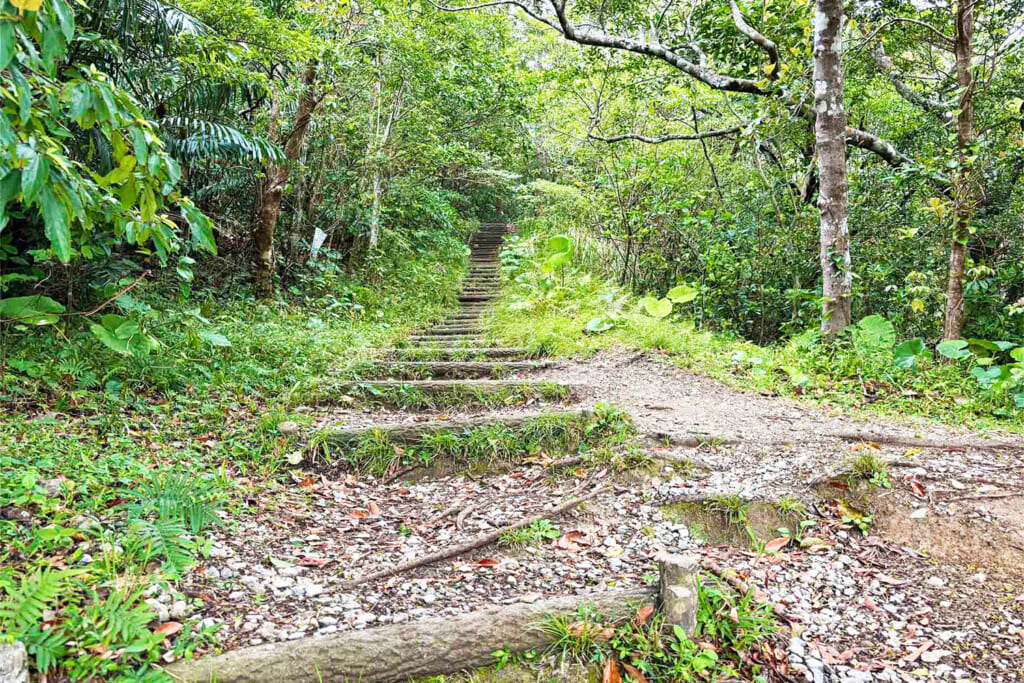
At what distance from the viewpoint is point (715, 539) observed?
2768 millimetres

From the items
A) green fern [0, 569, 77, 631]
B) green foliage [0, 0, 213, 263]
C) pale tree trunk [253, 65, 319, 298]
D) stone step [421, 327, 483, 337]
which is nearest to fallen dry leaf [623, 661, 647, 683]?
green fern [0, 569, 77, 631]

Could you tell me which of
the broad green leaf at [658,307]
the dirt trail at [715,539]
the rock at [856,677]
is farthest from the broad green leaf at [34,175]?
the broad green leaf at [658,307]

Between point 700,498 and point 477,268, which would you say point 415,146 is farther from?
point 700,498

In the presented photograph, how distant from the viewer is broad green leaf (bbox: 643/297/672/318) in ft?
22.8

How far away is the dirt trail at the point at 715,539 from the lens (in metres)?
2.16

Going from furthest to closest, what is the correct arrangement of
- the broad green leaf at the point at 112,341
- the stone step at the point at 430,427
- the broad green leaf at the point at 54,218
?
the stone step at the point at 430,427 → the broad green leaf at the point at 112,341 → the broad green leaf at the point at 54,218

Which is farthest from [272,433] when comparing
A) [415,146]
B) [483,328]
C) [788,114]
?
[415,146]

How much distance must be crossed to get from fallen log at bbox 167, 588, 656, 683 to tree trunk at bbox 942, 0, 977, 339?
4410 millimetres

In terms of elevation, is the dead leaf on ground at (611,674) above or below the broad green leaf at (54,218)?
below

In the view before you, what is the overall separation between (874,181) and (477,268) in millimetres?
8296

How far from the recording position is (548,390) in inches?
186

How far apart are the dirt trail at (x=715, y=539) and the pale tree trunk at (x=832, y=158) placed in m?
1.66

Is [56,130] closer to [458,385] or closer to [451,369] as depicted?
[458,385]

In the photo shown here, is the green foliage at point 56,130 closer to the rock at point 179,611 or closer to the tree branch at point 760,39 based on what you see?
the rock at point 179,611
